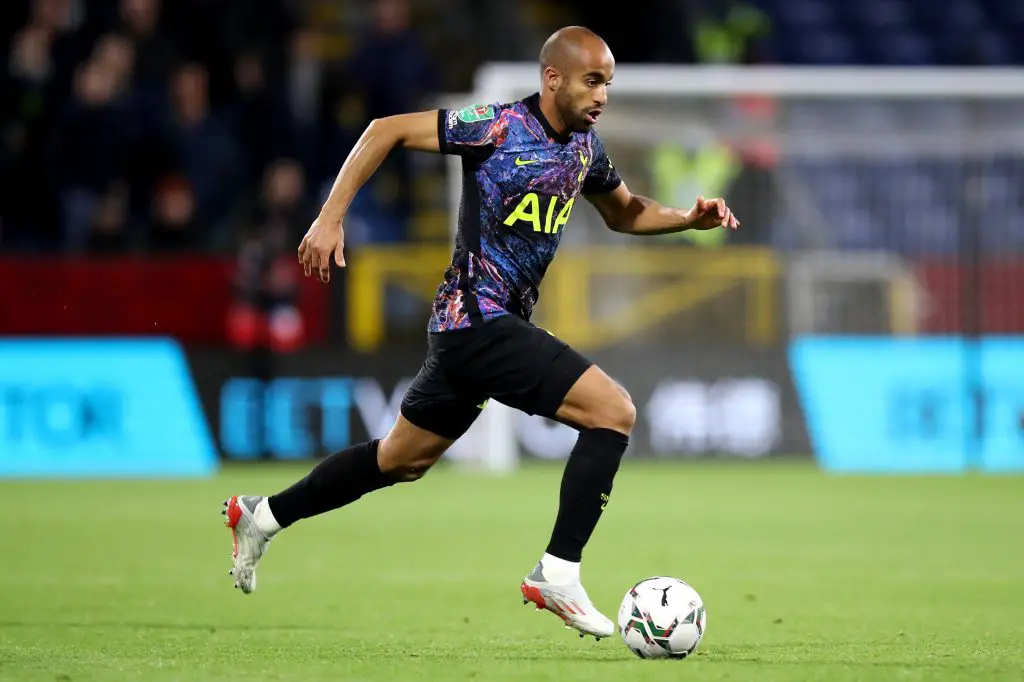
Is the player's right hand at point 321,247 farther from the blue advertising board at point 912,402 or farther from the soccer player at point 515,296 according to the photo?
the blue advertising board at point 912,402

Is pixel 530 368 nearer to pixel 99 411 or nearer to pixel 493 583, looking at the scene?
pixel 493 583

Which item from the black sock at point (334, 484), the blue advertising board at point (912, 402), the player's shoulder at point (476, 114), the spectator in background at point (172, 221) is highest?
the player's shoulder at point (476, 114)

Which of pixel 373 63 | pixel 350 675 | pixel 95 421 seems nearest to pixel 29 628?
pixel 350 675

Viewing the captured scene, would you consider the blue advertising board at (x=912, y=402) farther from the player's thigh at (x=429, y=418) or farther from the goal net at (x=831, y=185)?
the player's thigh at (x=429, y=418)

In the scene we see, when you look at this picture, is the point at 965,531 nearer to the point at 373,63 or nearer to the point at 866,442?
the point at 866,442

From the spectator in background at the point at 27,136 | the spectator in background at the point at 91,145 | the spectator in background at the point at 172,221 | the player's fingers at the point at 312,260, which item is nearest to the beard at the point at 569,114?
the player's fingers at the point at 312,260

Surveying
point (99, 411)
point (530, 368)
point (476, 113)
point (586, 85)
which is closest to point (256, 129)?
point (99, 411)

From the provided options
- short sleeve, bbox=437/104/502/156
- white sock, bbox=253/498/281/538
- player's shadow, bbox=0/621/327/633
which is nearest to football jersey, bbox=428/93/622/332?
short sleeve, bbox=437/104/502/156

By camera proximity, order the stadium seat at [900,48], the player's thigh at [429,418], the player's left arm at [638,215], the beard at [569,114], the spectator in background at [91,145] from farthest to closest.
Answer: the stadium seat at [900,48]
the spectator in background at [91,145]
the player's left arm at [638,215]
the player's thigh at [429,418]
the beard at [569,114]

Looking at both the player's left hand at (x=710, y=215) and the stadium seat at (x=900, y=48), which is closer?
the player's left hand at (x=710, y=215)

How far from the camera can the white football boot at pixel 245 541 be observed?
6.43 metres

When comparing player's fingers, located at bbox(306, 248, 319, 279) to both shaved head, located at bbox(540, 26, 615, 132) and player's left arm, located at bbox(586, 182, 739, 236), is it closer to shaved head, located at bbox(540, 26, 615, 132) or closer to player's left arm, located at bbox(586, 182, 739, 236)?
shaved head, located at bbox(540, 26, 615, 132)

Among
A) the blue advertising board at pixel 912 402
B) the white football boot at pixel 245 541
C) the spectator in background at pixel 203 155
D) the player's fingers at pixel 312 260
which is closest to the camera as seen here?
the player's fingers at pixel 312 260

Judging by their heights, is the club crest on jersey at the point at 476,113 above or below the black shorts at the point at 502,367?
above
